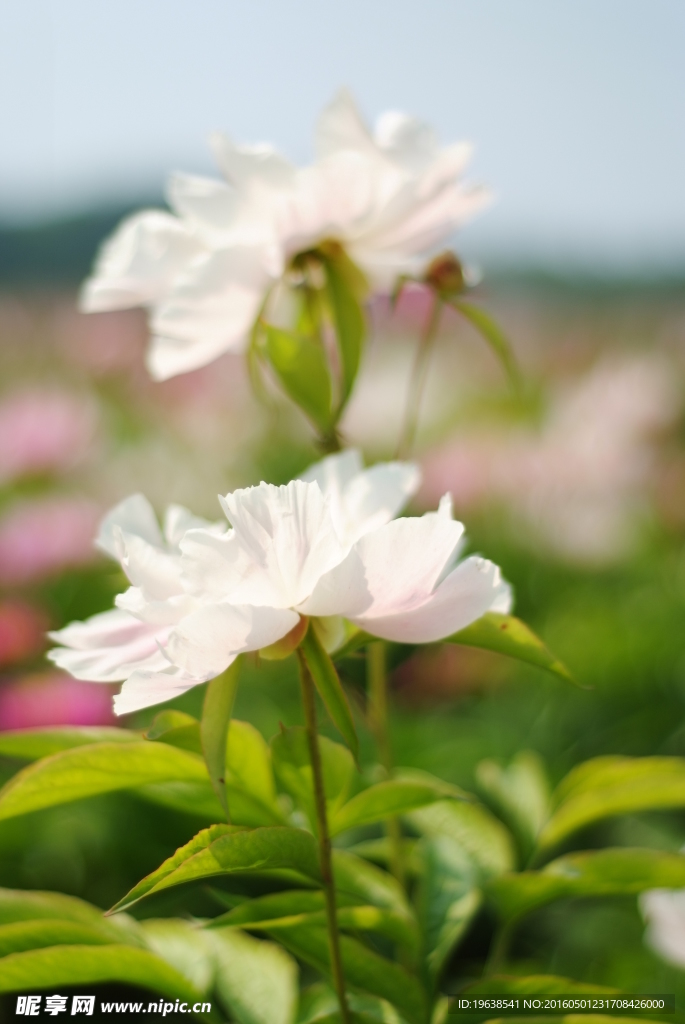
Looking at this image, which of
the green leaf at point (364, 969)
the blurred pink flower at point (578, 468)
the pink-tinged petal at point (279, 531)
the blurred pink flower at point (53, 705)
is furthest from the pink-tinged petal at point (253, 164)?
the blurred pink flower at point (578, 468)

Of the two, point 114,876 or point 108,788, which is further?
point 114,876

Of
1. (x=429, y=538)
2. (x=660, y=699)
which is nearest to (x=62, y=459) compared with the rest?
(x=660, y=699)

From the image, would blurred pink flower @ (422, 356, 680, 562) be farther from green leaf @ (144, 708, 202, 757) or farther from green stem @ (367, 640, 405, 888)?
green leaf @ (144, 708, 202, 757)

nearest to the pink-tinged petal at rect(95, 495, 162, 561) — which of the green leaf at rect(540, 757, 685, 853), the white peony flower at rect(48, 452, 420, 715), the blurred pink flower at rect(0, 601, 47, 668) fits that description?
the white peony flower at rect(48, 452, 420, 715)

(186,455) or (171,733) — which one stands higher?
(171,733)

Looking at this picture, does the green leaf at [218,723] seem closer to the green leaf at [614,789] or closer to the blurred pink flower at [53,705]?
the green leaf at [614,789]

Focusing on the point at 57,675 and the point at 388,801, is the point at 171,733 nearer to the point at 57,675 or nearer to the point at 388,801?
the point at 388,801

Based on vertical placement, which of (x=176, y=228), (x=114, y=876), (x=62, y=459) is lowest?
(x=114, y=876)

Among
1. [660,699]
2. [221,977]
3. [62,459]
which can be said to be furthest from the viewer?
[62,459]
